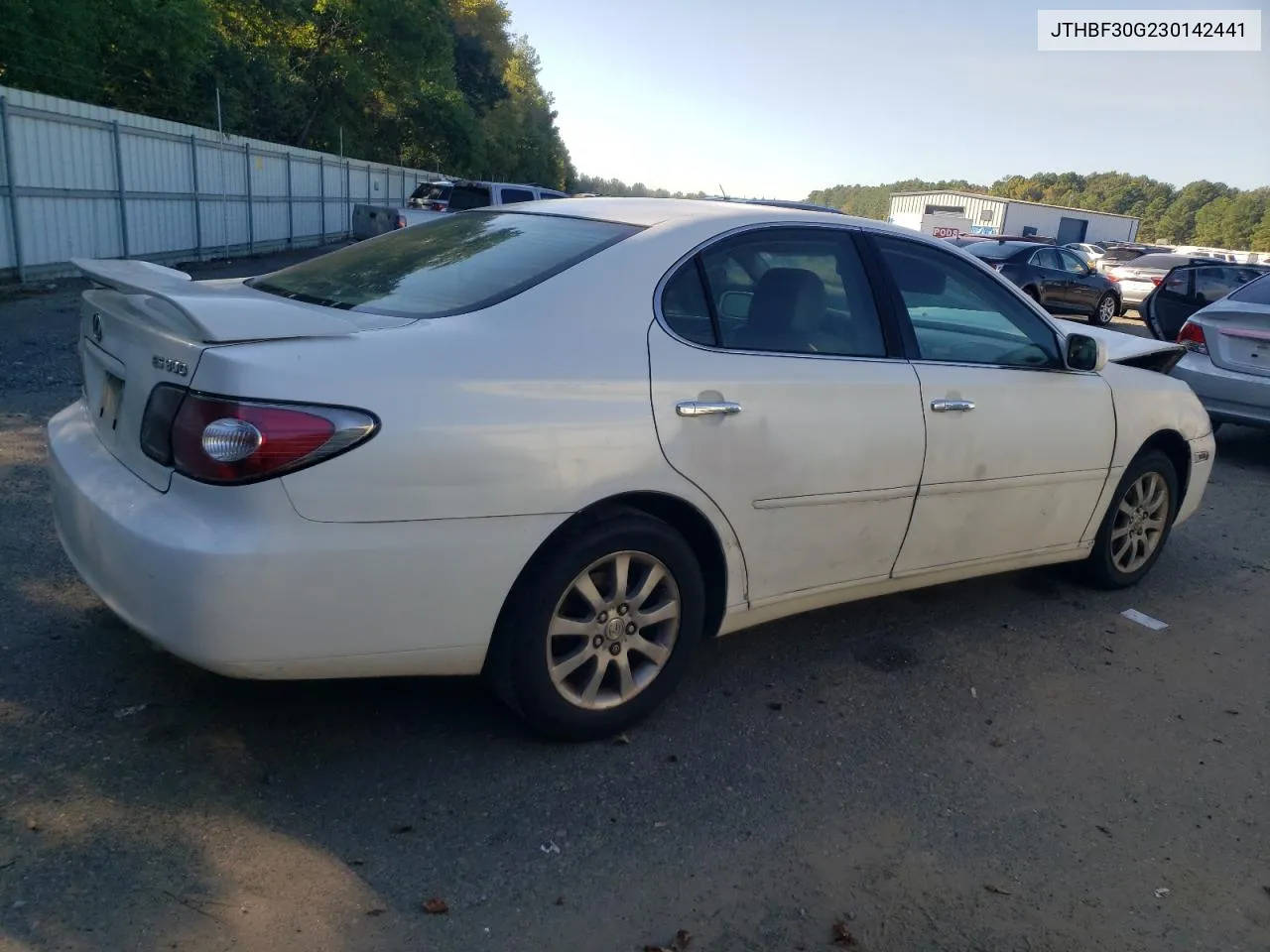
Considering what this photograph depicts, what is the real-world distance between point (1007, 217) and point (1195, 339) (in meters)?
53.0

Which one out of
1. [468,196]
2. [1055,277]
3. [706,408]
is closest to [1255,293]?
[706,408]

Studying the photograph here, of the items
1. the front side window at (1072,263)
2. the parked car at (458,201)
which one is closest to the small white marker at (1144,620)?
the parked car at (458,201)

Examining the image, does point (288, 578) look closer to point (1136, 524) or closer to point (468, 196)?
point (1136, 524)

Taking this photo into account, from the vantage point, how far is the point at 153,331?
9.87 feet

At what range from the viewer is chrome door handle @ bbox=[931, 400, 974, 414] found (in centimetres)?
401

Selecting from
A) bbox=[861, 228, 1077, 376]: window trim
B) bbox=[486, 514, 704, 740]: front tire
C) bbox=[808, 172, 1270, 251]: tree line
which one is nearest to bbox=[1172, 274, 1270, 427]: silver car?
bbox=[861, 228, 1077, 376]: window trim

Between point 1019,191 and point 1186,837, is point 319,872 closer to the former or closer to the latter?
point 1186,837

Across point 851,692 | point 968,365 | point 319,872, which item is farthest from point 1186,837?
point 319,872

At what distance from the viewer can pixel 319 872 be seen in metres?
2.69

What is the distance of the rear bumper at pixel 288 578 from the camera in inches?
106

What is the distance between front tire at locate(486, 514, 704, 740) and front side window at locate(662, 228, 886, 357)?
2.36 ft

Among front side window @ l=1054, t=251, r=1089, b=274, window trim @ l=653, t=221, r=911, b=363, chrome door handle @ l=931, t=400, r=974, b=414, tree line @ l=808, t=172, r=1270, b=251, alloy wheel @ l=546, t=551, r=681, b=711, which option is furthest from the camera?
tree line @ l=808, t=172, r=1270, b=251

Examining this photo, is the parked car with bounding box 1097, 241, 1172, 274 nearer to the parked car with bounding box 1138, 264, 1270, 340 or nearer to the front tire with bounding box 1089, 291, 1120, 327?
the front tire with bounding box 1089, 291, 1120, 327

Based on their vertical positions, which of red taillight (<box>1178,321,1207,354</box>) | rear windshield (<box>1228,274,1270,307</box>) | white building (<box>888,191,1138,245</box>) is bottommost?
red taillight (<box>1178,321,1207,354</box>)
